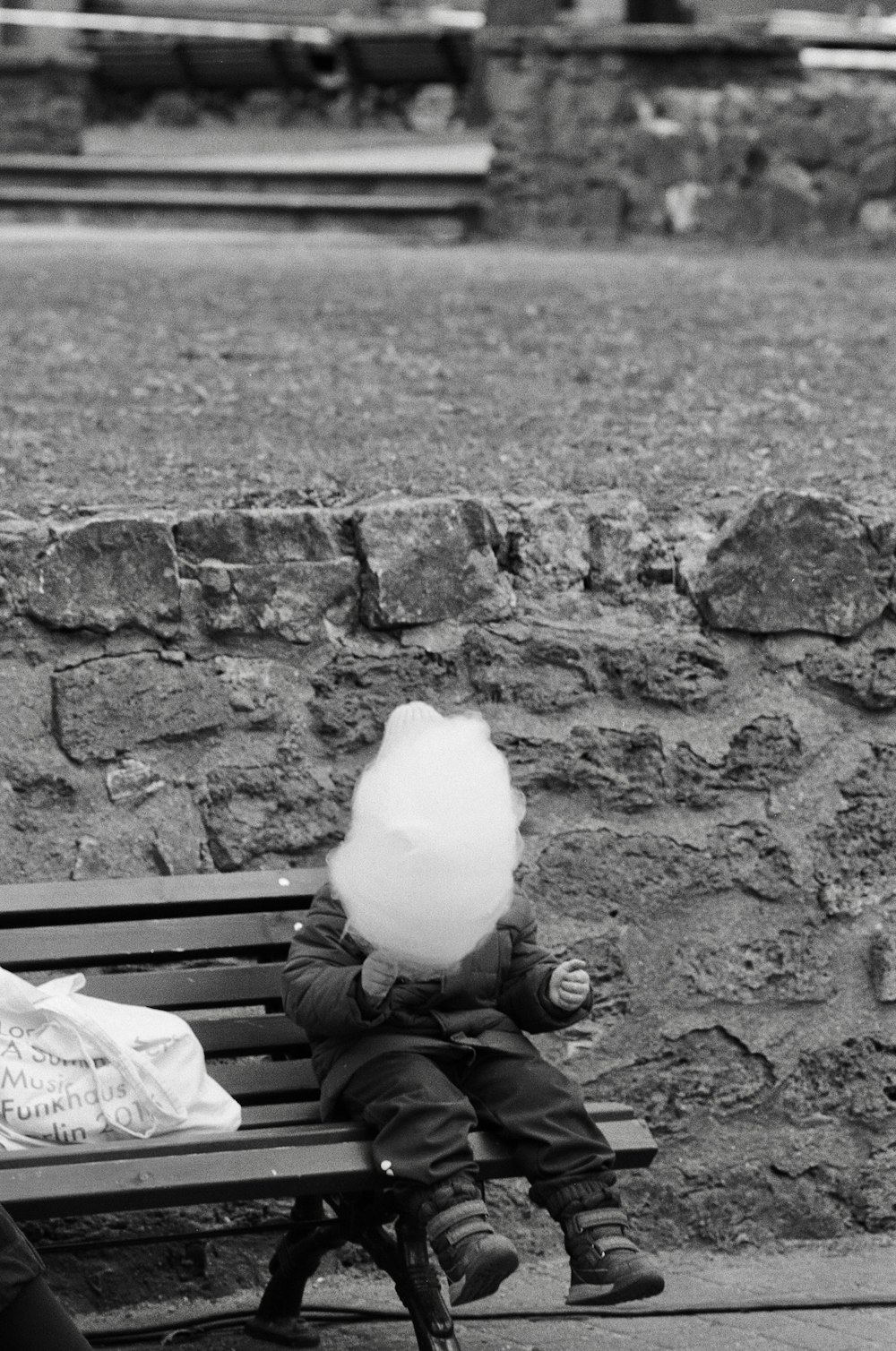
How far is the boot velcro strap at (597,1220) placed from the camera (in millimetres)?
3027

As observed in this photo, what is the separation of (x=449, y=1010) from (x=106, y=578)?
41.5 inches

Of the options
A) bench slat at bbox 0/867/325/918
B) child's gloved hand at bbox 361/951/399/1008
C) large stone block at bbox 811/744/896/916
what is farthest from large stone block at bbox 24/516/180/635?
large stone block at bbox 811/744/896/916

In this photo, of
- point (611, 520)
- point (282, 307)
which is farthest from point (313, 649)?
point (282, 307)

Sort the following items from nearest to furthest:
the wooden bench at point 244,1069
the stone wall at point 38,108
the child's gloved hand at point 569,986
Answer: the wooden bench at point 244,1069
the child's gloved hand at point 569,986
the stone wall at point 38,108

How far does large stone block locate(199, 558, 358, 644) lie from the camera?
12.2 ft

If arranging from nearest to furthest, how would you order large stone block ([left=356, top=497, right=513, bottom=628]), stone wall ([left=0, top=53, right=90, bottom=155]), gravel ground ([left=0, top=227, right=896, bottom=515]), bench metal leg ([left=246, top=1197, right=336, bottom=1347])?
bench metal leg ([left=246, top=1197, right=336, bottom=1347]) < large stone block ([left=356, top=497, right=513, bottom=628]) < gravel ground ([left=0, top=227, right=896, bottom=515]) < stone wall ([left=0, top=53, right=90, bottom=155])

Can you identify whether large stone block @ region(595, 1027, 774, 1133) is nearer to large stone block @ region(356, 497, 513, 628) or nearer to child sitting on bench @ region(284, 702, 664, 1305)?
child sitting on bench @ region(284, 702, 664, 1305)

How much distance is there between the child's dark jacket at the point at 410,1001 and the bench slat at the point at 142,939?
0.87 ft

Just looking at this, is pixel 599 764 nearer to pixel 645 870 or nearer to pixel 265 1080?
pixel 645 870

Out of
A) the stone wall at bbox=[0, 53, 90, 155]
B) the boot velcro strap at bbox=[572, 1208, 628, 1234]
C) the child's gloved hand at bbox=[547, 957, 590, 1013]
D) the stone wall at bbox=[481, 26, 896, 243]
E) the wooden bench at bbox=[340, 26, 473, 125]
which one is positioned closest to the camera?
the boot velcro strap at bbox=[572, 1208, 628, 1234]

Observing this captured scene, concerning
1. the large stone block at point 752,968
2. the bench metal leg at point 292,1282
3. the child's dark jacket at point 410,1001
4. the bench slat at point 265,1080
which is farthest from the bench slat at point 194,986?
the large stone block at point 752,968

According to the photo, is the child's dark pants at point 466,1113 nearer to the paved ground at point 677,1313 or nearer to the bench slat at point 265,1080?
the bench slat at point 265,1080

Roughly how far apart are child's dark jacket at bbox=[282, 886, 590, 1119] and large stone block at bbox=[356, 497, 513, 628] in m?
0.70

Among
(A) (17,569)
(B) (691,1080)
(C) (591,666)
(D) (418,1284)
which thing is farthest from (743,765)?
(A) (17,569)
